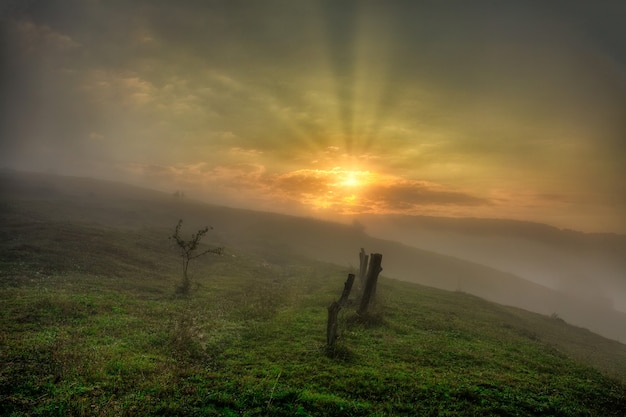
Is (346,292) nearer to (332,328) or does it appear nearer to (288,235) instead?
(332,328)

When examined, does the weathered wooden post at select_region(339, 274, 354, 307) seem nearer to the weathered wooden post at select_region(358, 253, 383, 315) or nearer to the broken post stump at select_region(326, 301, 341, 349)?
the broken post stump at select_region(326, 301, 341, 349)

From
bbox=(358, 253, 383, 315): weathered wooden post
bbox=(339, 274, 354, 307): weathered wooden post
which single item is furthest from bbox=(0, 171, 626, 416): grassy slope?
bbox=(339, 274, 354, 307): weathered wooden post

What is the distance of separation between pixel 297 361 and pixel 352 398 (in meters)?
5.03

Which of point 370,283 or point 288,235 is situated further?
point 288,235

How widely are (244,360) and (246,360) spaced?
0.12 metres

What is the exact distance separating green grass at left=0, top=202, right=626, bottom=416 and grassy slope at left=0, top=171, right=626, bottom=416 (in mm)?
84

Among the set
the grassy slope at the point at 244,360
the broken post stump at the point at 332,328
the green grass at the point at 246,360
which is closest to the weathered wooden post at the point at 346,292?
the broken post stump at the point at 332,328

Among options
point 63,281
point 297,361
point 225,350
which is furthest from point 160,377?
point 63,281

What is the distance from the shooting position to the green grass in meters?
13.2

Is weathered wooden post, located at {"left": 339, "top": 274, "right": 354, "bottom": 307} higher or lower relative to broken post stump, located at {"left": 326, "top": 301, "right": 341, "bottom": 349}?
higher

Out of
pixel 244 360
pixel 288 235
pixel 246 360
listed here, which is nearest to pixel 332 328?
pixel 246 360

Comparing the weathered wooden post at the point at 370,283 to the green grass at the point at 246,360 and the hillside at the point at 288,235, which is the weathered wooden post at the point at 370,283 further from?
the hillside at the point at 288,235

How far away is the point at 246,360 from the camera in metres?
18.3

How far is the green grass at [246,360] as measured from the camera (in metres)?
13.2
